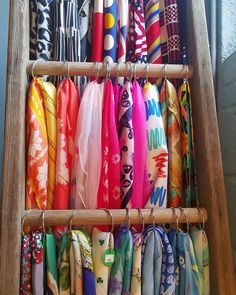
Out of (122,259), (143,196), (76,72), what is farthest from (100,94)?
(122,259)

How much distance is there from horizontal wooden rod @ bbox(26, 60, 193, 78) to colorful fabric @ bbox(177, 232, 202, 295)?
1.10 feet

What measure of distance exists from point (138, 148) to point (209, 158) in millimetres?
144

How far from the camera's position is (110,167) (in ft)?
1.82

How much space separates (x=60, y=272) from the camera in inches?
20.1

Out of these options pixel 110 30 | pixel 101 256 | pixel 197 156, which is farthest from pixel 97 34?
pixel 101 256

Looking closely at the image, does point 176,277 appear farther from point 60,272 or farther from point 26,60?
point 26,60

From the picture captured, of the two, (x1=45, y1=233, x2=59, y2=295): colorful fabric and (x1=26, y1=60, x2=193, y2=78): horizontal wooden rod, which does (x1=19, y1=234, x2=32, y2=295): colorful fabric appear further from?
(x1=26, y1=60, x2=193, y2=78): horizontal wooden rod

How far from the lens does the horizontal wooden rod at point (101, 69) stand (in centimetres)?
56

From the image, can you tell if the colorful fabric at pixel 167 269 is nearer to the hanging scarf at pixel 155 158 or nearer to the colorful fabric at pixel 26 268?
the hanging scarf at pixel 155 158

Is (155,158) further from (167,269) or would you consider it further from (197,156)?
(167,269)

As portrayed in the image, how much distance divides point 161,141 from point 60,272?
32 centimetres

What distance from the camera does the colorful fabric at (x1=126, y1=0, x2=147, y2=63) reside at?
62cm

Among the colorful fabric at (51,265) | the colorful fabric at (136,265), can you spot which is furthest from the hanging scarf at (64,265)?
the colorful fabric at (136,265)

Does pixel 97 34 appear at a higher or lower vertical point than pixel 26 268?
higher
